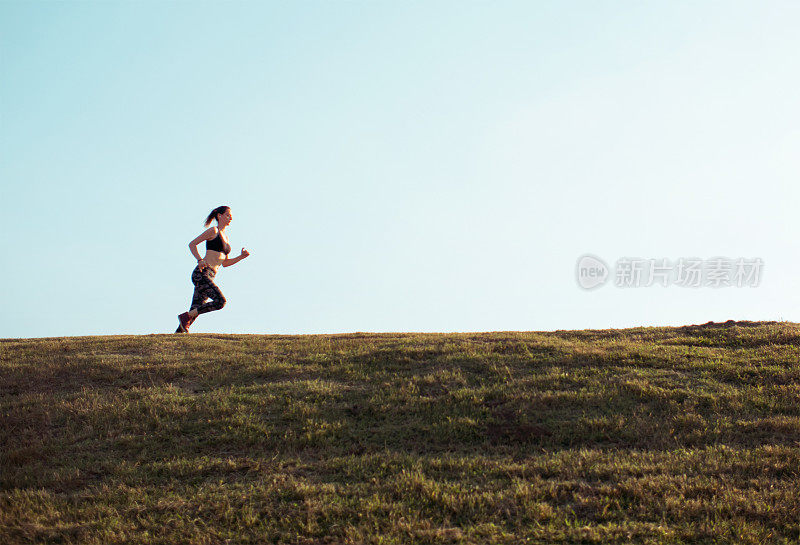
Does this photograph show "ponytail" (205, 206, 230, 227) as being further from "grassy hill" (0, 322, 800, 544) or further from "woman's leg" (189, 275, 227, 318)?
"grassy hill" (0, 322, 800, 544)

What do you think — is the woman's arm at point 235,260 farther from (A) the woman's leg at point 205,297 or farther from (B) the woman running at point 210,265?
(A) the woman's leg at point 205,297

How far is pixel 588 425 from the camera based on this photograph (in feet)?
31.7

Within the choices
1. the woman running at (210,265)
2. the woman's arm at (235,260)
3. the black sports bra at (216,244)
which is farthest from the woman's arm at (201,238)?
the woman's arm at (235,260)

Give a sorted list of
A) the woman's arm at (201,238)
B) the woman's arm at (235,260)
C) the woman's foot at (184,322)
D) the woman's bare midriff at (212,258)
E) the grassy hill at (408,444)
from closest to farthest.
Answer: the grassy hill at (408,444) < the woman's arm at (201,238) < the woman's bare midriff at (212,258) < the woman's foot at (184,322) < the woman's arm at (235,260)

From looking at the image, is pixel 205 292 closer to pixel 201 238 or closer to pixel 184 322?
pixel 184 322

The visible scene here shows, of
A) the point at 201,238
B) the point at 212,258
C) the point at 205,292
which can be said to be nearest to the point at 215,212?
the point at 201,238

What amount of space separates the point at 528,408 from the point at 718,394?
370 centimetres

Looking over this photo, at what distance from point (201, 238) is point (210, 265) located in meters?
0.87

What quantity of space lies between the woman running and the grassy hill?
10.7 feet

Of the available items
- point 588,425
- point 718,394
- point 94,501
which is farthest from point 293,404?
point 718,394

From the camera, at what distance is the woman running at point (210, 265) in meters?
18.0

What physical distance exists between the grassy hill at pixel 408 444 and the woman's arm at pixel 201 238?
3.83m

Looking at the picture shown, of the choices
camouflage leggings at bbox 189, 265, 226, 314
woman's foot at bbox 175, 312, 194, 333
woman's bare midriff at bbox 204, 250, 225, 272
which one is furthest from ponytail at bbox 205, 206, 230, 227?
woman's foot at bbox 175, 312, 194, 333

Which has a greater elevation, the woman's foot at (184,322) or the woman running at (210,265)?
the woman running at (210,265)
